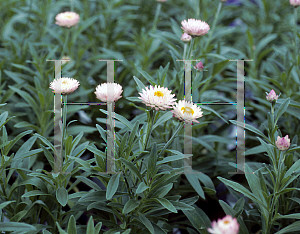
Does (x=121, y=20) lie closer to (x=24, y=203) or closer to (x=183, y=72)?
(x=183, y=72)

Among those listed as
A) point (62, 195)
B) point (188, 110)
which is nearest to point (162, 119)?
point (188, 110)

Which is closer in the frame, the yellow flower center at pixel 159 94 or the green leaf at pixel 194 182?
the yellow flower center at pixel 159 94

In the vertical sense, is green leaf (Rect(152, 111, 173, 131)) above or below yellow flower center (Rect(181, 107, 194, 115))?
below

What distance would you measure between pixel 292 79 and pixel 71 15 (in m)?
1.12

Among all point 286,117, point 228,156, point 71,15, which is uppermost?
point 71,15

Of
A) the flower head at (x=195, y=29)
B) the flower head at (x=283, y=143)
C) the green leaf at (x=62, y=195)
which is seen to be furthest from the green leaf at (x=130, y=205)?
the flower head at (x=195, y=29)

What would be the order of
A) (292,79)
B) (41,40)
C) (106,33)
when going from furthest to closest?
(106,33) → (41,40) → (292,79)

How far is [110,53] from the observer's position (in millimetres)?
1748

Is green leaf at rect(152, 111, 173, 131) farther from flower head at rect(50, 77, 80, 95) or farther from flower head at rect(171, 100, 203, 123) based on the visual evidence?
flower head at rect(50, 77, 80, 95)

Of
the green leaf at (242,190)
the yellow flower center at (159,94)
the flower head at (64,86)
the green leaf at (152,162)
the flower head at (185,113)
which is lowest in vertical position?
the green leaf at (242,190)

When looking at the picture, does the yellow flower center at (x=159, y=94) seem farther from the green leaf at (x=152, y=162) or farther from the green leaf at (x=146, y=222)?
the green leaf at (x=146, y=222)

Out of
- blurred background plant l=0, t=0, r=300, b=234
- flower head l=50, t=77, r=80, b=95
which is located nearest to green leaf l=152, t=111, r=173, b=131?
blurred background plant l=0, t=0, r=300, b=234

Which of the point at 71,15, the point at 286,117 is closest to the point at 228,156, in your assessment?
the point at 286,117

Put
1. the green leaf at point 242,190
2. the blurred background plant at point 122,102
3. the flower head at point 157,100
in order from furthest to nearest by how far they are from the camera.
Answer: the blurred background plant at point 122,102
the green leaf at point 242,190
the flower head at point 157,100
